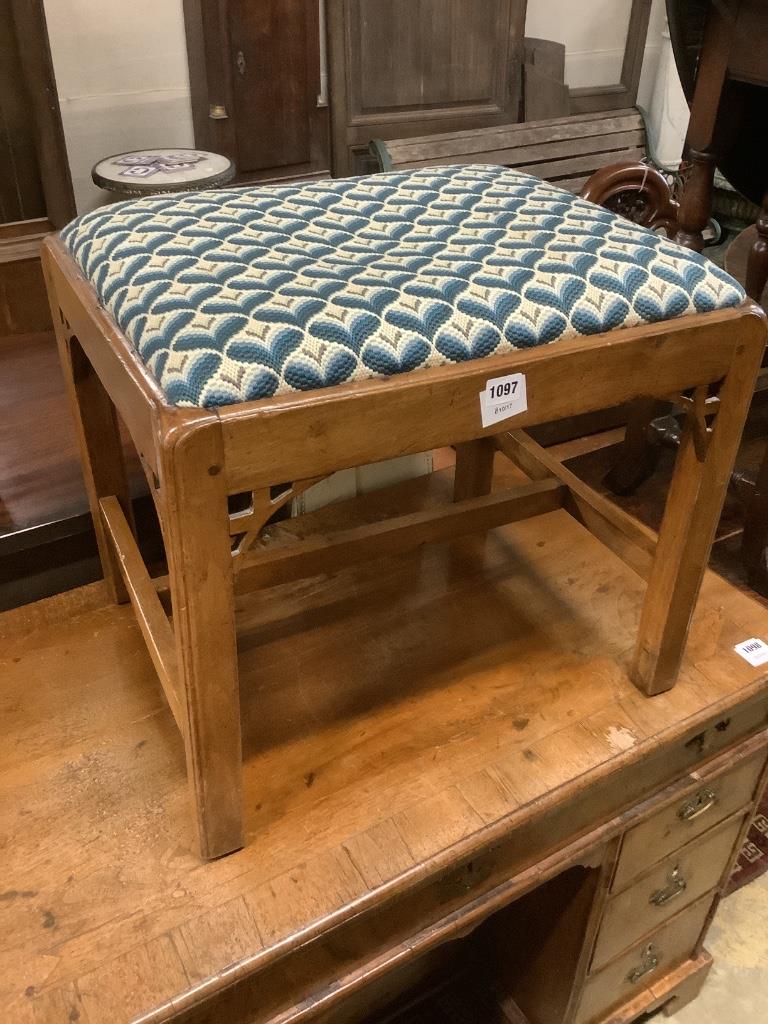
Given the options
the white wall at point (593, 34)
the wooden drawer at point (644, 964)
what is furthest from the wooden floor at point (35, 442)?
the white wall at point (593, 34)

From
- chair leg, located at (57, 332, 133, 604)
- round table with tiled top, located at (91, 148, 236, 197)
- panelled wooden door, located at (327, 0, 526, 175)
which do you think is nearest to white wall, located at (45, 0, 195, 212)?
round table with tiled top, located at (91, 148, 236, 197)

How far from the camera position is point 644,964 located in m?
1.13

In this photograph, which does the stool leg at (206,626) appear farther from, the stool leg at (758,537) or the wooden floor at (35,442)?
the stool leg at (758,537)

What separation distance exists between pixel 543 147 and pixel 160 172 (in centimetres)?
96

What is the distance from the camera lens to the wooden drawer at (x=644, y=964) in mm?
1085

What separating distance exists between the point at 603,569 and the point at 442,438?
55 cm

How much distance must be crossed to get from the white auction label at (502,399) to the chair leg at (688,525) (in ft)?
0.63

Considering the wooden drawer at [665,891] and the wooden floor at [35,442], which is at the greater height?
the wooden floor at [35,442]

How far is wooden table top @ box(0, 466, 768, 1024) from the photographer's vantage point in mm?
697

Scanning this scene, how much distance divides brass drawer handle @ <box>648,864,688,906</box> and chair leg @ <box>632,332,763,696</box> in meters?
0.27

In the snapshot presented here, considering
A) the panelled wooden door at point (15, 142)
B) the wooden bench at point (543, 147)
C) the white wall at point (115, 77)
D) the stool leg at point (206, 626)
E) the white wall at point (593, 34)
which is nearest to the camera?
the stool leg at point (206, 626)

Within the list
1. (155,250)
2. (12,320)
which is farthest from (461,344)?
(12,320)

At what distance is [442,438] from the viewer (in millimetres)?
648

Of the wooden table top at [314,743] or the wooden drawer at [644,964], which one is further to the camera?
the wooden drawer at [644,964]
